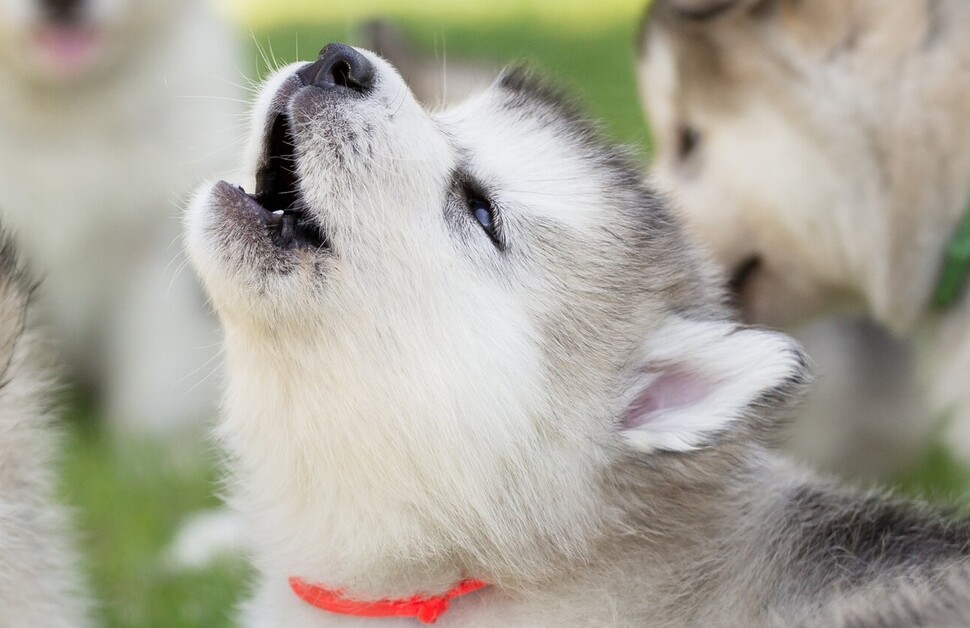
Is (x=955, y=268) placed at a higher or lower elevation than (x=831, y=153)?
lower

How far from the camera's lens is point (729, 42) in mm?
4074

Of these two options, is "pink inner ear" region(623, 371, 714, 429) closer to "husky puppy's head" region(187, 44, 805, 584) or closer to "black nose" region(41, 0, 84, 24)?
"husky puppy's head" region(187, 44, 805, 584)

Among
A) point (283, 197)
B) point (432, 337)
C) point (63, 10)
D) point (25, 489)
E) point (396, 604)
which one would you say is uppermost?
point (63, 10)

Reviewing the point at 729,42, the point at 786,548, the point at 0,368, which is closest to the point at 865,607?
the point at 786,548

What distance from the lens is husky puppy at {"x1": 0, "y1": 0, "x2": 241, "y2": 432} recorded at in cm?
508

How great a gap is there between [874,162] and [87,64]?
10.7 feet

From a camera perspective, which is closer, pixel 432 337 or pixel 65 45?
pixel 432 337

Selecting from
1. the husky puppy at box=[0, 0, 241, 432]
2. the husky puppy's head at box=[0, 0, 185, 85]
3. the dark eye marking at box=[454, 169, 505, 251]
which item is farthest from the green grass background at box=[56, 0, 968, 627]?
the dark eye marking at box=[454, 169, 505, 251]

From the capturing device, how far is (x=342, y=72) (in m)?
2.64

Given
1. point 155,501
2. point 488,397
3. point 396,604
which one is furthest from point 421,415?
point 155,501

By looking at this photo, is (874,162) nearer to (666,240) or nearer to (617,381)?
(666,240)

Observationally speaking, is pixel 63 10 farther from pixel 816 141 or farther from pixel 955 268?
pixel 955 268

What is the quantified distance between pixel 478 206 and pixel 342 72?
16.6 inches

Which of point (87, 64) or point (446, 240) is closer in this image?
point (446, 240)
